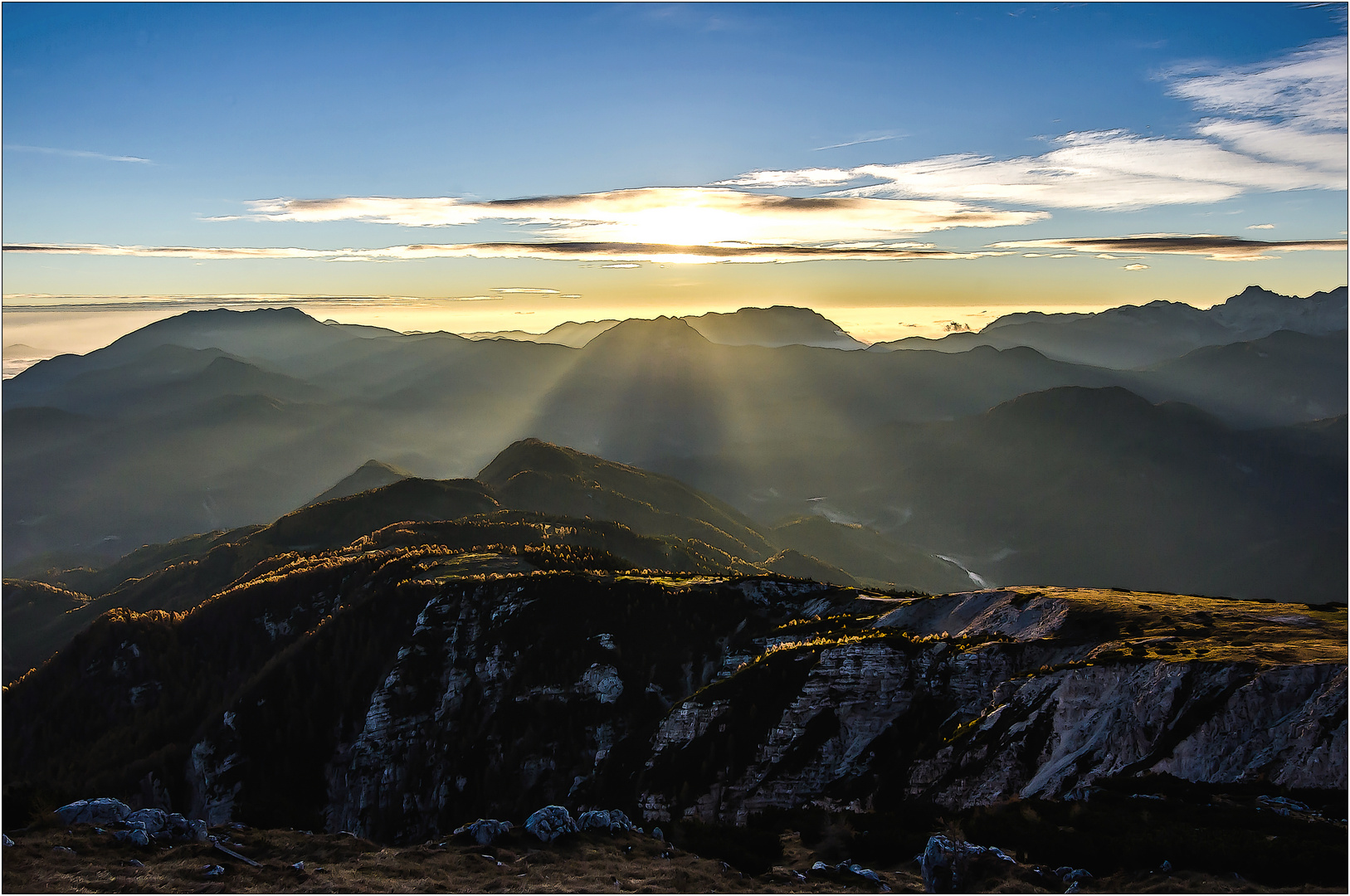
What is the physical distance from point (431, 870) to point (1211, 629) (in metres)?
→ 58.0

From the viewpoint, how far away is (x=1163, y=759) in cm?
4322

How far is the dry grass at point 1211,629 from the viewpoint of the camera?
49.7 metres

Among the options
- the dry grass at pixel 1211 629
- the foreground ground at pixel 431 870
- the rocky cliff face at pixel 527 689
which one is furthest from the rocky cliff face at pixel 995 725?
the rocky cliff face at pixel 527 689

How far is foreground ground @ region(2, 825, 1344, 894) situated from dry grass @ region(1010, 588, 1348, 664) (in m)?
24.1

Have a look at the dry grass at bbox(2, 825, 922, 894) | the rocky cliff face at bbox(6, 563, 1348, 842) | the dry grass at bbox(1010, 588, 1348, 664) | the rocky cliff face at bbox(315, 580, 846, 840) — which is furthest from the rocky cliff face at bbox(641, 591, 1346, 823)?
the rocky cliff face at bbox(315, 580, 846, 840)

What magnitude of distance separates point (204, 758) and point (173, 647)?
58.6 metres

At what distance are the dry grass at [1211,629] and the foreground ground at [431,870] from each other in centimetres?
2407

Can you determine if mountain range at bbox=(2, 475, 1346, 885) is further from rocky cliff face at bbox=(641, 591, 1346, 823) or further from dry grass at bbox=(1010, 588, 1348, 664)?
dry grass at bbox=(1010, 588, 1348, 664)

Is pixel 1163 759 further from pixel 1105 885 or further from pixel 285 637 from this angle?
pixel 285 637

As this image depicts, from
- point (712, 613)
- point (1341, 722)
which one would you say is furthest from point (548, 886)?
point (712, 613)

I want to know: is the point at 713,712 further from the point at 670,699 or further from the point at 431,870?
the point at 431,870

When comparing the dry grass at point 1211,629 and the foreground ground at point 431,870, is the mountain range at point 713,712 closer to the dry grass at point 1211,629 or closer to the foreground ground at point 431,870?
the dry grass at point 1211,629

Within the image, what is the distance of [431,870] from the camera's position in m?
34.3

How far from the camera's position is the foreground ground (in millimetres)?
30625
